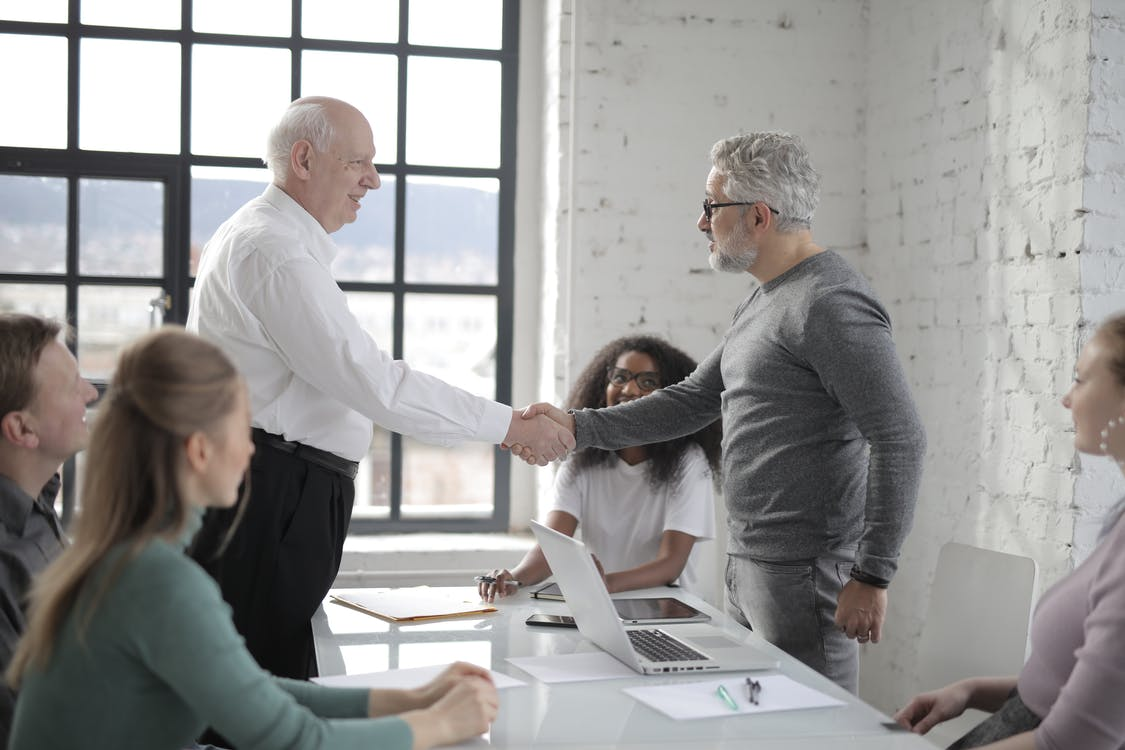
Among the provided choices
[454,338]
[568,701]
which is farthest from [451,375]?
[568,701]

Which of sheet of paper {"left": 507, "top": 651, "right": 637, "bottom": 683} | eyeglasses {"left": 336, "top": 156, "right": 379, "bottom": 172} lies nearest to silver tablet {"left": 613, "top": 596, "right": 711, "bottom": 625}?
sheet of paper {"left": 507, "top": 651, "right": 637, "bottom": 683}

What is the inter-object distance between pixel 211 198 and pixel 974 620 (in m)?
2.69

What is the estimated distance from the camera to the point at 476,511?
4000 millimetres

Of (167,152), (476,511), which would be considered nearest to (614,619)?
(476,511)

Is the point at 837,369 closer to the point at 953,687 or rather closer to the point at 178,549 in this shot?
the point at 953,687

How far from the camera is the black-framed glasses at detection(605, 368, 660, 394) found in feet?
10.1

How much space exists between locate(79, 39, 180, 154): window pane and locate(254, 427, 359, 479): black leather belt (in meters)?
1.73

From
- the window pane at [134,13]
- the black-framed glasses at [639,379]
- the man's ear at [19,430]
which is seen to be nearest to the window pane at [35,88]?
the window pane at [134,13]

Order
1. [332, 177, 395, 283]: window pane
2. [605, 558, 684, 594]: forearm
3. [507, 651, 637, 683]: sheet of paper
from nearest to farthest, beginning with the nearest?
[507, 651, 637, 683]: sheet of paper < [605, 558, 684, 594]: forearm < [332, 177, 395, 283]: window pane

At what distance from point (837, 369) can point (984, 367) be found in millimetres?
1185

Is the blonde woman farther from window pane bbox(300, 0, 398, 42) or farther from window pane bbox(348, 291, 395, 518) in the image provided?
window pane bbox(300, 0, 398, 42)

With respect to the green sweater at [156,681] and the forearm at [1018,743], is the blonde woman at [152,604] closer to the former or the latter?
the green sweater at [156,681]

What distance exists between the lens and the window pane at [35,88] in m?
3.61

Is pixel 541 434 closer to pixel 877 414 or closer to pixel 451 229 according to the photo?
pixel 877 414
